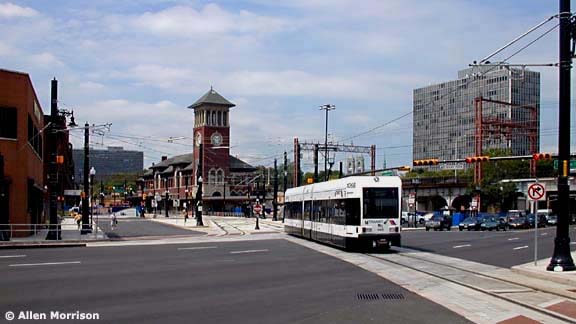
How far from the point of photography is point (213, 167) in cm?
13662

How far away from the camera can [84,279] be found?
19.3 meters

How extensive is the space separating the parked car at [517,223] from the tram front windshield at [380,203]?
44.4 meters

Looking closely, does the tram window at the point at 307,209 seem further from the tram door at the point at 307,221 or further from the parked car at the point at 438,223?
the parked car at the point at 438,223

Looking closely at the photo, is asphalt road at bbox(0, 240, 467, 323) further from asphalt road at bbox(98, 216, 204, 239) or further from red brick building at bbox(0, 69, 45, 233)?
asphalt road at bbox(98, 216, 204, 239)

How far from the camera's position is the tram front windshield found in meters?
29.8

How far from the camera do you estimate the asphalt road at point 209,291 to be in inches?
513

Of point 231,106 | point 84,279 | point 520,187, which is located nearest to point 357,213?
point 84,279

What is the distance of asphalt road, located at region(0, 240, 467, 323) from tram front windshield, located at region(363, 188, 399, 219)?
3789 millimetres

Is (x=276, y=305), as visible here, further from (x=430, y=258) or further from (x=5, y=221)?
(x=5, y=221)

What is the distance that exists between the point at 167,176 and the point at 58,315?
14787 cm

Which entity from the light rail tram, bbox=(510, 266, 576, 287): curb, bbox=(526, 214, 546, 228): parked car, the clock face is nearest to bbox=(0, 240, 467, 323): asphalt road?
the light rail tram

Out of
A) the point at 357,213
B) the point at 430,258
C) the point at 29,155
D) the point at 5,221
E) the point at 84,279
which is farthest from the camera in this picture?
the point at 29,155

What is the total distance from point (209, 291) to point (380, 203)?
14.6 meters

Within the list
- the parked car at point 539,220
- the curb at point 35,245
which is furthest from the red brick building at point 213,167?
the curb at point 35,245
